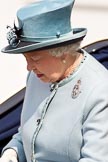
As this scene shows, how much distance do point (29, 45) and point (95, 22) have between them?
122 centimetres

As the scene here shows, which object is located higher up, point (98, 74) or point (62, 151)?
point (98, 74)

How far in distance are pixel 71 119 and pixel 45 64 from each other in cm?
18

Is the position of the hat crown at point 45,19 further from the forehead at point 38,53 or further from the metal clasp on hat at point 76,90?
the metal clasp on hat at point 76,90

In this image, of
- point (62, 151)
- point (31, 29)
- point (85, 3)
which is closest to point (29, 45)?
point (31, 29)

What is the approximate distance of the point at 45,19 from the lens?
50.8 inches

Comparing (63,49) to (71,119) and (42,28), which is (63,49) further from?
(71,119)

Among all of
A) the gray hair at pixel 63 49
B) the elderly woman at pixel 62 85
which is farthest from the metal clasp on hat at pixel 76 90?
the gray hair at pixel 63 49

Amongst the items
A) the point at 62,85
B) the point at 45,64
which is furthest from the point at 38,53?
the point at 62,85

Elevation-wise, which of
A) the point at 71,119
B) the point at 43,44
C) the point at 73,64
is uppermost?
the point at 43,44

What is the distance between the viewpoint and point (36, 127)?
1434 millimetres

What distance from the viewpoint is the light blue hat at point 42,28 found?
50.4 inches

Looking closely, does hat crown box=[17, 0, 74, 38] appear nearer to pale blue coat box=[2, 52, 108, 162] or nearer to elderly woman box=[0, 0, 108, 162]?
elderly woman box=[0, 0, 108, 162]

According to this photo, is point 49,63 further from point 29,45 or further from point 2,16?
point 2,16

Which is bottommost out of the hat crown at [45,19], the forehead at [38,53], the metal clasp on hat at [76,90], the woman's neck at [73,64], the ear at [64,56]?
the metal clasp on hat at [76,90]
